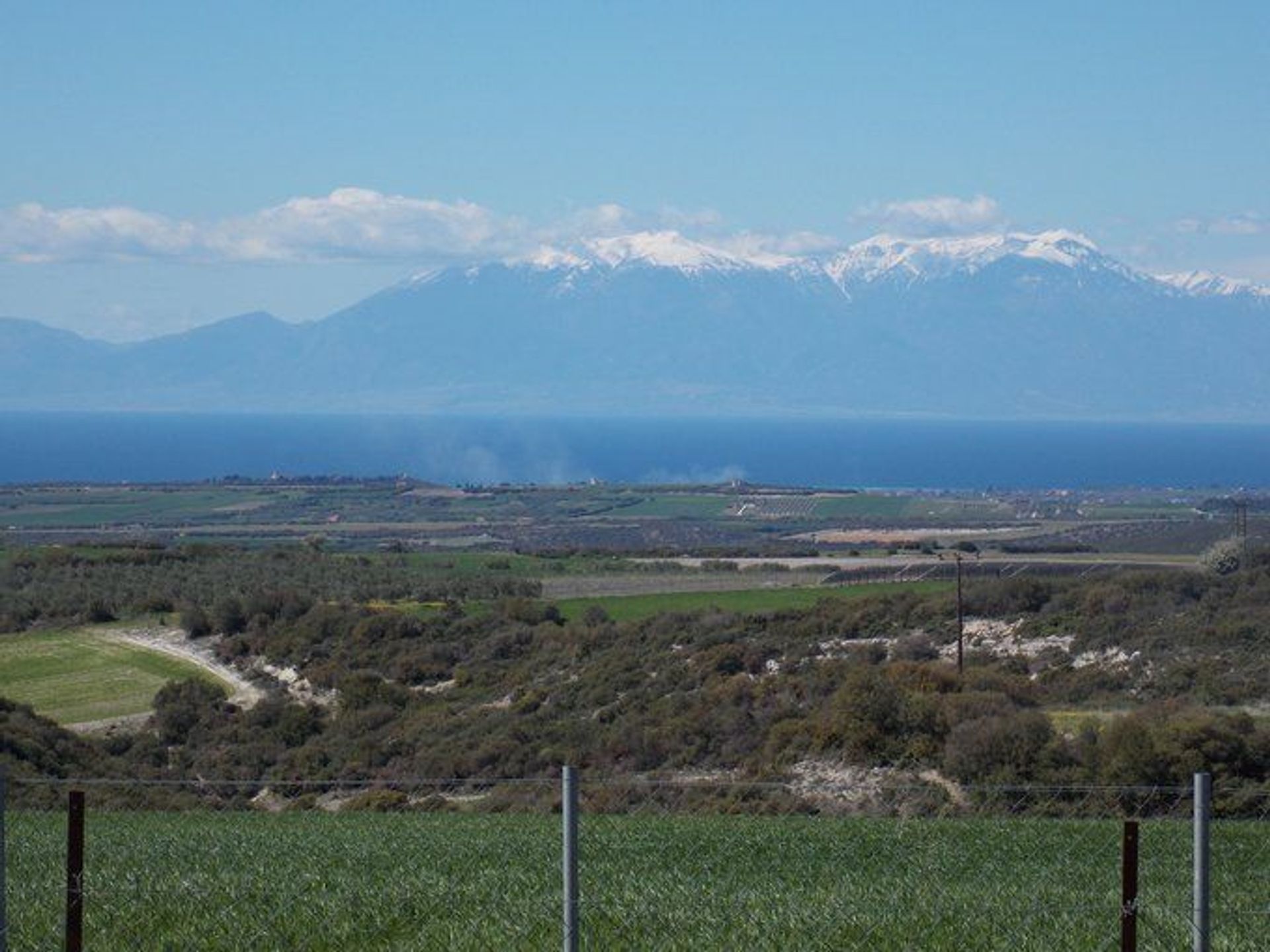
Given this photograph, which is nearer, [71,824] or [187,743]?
[71,824]

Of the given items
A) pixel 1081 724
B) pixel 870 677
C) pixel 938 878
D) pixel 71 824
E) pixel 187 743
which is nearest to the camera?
pixel 71 824

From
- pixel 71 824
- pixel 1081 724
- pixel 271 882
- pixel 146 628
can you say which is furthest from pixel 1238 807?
pixel 146 628

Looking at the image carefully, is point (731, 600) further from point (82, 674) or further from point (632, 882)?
point (632, 882)

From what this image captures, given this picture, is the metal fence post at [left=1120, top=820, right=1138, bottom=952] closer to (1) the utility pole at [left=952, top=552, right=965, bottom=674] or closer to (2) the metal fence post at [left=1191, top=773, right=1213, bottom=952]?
(2) the metal fence post at [left=1191, top=773, right=1213, bottom=952]

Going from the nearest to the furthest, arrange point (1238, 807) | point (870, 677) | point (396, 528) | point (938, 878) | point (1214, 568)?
point (938, 878)
point (1238, 807)
point (870, 677)
point (1214, 568)
point (396, 528)

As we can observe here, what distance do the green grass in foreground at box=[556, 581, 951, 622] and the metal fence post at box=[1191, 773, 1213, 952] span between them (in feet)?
128

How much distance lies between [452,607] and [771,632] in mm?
12805

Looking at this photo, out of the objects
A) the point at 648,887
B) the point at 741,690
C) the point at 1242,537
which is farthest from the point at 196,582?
the point at 648,887

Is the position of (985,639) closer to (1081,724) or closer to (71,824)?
(1081,724)

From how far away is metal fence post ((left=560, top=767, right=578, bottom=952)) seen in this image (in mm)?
7227

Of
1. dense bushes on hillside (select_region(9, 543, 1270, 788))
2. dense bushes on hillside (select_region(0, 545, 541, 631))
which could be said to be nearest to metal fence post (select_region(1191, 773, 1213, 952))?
dense bushes on hillside (select_region(9, 543, 1270, 788))

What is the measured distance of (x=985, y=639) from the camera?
40219mm

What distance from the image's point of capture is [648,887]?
34.8 ft

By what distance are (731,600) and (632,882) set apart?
1665 inches
